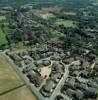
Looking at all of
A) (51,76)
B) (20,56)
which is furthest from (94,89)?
(20,56)

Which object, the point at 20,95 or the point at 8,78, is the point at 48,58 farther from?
the point at 20,95

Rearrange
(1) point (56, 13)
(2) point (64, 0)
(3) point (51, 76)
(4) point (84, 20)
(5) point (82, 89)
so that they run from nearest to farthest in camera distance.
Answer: (5) point (82, 89)
(3) point (51, 76)
(4) point (84, 20)
(1) point (56, 13)
(2) point (64, 0)

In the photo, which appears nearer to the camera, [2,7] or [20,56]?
[20,56]

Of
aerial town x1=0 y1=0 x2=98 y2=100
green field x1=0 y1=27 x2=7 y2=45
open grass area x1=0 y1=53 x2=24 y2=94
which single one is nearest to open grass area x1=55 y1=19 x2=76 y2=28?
aerial town x1=0 y1=0 x2=98 y2=100

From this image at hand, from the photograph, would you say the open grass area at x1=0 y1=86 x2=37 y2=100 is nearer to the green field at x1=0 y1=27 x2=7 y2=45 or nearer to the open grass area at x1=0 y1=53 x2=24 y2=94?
the open grass area at x1=0 y1=53 x2=24 y2=94

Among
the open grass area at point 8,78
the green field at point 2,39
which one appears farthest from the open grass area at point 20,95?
the green field at point 2,39

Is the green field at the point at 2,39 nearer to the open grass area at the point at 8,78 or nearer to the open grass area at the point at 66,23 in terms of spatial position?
the open grass area at the point at 8,78

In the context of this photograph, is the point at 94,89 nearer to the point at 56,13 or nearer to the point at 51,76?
the point at 51,76

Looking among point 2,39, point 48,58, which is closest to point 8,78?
point 48,58
